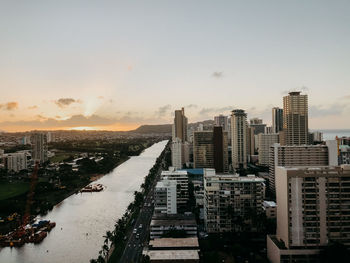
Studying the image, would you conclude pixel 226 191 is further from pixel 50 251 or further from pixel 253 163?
pixel 253 163

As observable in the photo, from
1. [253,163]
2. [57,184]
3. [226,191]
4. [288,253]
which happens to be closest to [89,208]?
[57,184]

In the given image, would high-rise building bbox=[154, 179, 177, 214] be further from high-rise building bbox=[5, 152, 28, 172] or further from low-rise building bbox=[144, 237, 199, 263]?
high-rise building bbox=[5, 152, 28, 172]

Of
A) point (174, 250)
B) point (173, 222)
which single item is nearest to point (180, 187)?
point (173, 222)

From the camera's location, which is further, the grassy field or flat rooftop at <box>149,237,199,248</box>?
the grassy field

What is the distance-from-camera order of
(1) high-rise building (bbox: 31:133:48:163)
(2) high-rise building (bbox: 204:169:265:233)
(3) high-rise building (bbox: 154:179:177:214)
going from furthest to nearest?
(1) high-rise building (bbox: 31:133:48:163) < (3) high-rise building (bbox: 154:179:177:214) < (2) high-rise building (bbox: 204:169:265:233)

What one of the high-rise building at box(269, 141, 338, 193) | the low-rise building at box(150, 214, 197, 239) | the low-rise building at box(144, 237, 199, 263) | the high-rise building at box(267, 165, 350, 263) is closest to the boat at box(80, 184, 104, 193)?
the low-rise building at box(150, 214, 197, 239)

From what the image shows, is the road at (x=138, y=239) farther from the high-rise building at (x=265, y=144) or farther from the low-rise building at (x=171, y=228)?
the high-rise building at (x=265, y=144)

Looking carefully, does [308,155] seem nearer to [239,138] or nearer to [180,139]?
[239,138]
